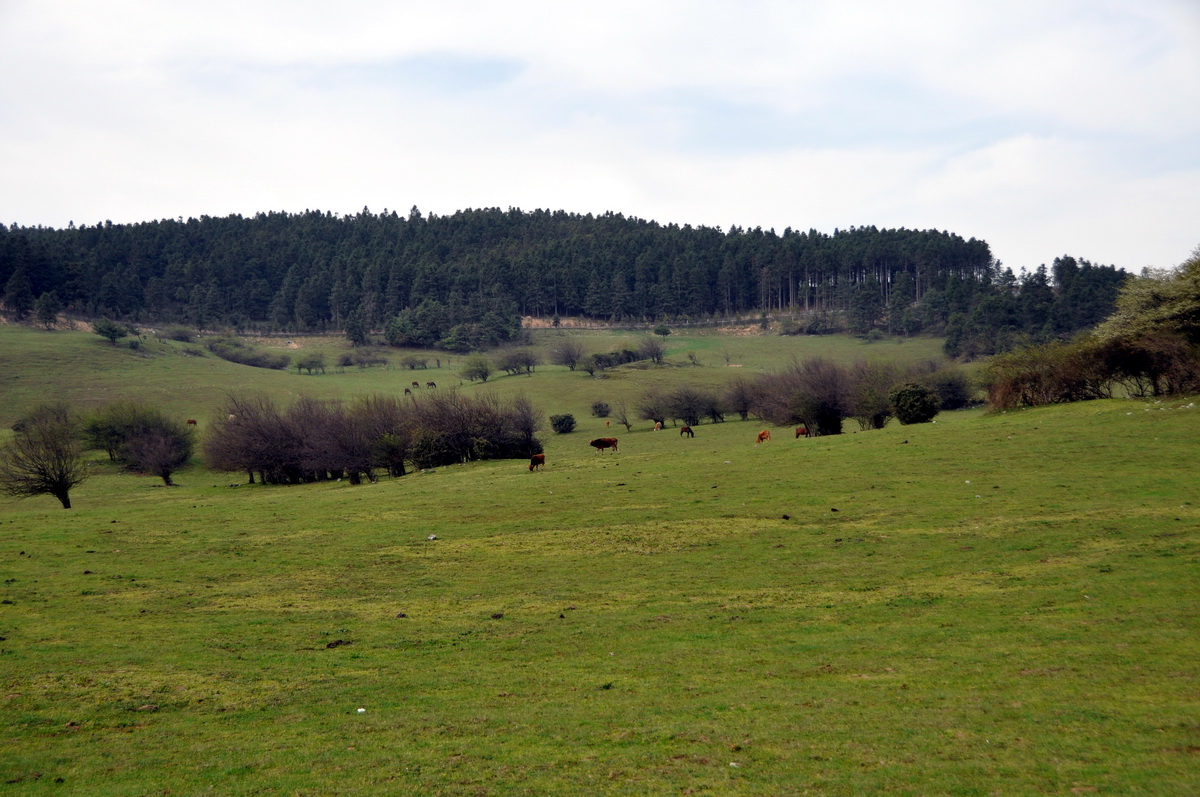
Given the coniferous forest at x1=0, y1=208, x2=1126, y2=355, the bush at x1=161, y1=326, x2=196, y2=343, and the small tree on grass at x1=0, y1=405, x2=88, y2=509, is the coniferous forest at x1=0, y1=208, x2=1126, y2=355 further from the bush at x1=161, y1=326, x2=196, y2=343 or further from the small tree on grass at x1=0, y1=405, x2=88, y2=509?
the small tree on grass at x1=0, y1=405, x2=88, y2=509

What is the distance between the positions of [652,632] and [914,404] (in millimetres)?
35352

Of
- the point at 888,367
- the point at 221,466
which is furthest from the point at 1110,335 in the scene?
the point at 221,466

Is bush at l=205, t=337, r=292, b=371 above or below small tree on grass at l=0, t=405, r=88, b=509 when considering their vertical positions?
above

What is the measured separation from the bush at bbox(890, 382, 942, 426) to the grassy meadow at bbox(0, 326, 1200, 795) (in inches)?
456

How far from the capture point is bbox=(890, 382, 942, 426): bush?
46719mm

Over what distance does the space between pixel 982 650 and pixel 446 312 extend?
147 m

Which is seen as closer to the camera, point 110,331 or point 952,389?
point 952,389

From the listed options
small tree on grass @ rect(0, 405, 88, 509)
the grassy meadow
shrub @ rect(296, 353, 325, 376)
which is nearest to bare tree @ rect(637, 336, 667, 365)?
shrub @ rect(296, 353, 325, 376)

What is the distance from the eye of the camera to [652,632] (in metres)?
16.0

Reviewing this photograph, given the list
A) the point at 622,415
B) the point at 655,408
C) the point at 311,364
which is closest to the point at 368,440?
the point at 622,415

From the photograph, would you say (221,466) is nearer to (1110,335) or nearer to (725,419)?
(725,419)

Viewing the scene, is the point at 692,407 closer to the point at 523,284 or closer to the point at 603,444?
the point at 603,444

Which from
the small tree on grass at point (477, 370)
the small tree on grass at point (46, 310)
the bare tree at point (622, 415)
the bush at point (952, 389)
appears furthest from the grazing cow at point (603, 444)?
the small tree on grass at point (46, 310)

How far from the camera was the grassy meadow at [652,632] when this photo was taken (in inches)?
376
